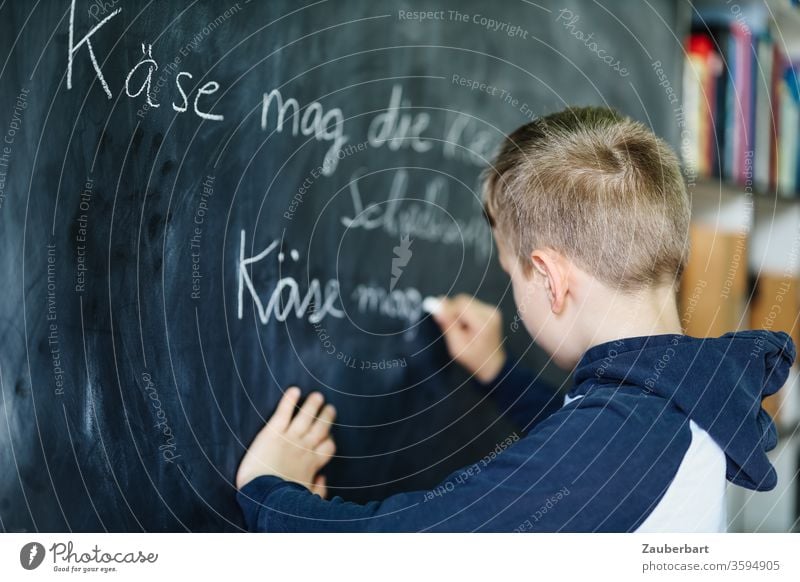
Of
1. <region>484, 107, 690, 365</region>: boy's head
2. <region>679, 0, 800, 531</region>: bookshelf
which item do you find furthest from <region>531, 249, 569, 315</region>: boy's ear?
<region>679, 0, 800, 531</region>: bookshelf

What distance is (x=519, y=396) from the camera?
2.71ft

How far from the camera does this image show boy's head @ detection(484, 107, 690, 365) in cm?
62

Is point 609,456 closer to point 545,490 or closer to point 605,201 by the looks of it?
point 545,490

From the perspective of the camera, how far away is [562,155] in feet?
2.06

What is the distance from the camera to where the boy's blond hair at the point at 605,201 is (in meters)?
0.62

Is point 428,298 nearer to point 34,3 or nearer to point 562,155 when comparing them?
point 562,155

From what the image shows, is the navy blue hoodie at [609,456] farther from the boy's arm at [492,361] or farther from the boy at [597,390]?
the boy's arm at [492,361]

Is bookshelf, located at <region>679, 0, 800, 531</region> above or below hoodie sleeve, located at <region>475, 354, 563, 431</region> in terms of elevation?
above

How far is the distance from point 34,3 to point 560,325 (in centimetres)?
47

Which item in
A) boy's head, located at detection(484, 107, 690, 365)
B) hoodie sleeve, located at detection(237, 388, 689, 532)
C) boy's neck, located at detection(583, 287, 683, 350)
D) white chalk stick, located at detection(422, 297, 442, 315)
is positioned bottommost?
hoodie sleeve, located at detection(237, 388, 689, 532)

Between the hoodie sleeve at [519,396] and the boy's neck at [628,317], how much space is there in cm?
21

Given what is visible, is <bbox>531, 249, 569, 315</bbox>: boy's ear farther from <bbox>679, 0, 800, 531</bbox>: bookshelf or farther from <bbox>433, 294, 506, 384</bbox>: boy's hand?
<bbox>679, 0, 800, 531</bbox>: bookshelf

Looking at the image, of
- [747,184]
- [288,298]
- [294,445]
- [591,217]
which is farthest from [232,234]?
[747,184]

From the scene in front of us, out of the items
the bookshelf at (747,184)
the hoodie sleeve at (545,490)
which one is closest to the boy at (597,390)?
the hoodie sleeve at (545,490)
